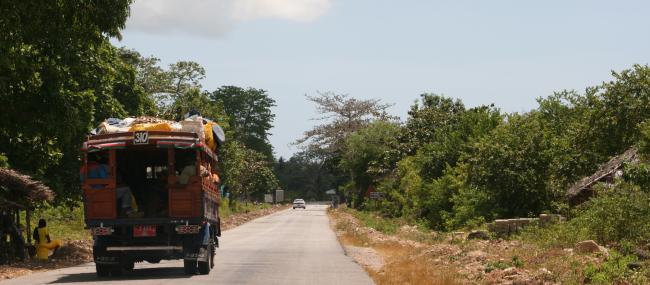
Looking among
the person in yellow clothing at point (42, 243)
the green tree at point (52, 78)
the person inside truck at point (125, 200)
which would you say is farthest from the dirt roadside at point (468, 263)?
the person in yellow clothing at point (42, 243)

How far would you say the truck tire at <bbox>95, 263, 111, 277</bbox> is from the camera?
20844mm

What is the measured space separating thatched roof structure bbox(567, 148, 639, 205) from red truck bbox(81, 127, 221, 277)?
53.9ft

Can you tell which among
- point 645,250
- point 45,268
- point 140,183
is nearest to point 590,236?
point 645,250

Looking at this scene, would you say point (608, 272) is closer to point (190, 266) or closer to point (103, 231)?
point (190, 266)

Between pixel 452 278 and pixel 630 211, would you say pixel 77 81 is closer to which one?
pixel 452 278

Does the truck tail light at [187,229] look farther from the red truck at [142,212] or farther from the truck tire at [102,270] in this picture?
the truck tire at [102,270]

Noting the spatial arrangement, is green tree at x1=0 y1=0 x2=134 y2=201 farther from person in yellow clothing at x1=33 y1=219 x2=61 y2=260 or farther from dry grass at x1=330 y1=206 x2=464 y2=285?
dry grass at x1=330 y1=206 x2=464 y2=285

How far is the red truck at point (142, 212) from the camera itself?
20438mm

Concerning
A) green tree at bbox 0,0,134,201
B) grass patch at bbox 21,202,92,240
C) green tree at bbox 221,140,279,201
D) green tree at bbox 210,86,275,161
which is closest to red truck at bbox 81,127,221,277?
green tree at bbox 0,0,134,201

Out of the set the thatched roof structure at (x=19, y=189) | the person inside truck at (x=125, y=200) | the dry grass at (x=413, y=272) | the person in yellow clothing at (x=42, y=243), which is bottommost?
the dry grass at (x=413, y=272)

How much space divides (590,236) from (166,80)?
2855 inches

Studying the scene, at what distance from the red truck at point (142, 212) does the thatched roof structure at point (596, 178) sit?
1642 centimetres

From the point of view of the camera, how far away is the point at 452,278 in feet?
65.5

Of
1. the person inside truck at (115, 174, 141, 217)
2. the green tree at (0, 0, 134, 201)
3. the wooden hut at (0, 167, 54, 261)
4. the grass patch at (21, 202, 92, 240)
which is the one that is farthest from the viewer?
the grass patch at (21, 202, 92, 240)
